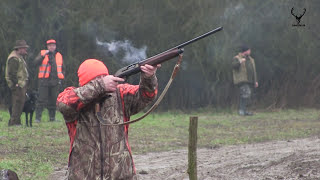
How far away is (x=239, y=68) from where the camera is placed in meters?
17.7

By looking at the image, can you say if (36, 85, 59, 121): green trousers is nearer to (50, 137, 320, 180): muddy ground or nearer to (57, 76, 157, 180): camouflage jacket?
(50, 137, 320, 180): muddy ground

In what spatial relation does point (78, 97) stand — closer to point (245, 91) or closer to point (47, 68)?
point (47, 68)

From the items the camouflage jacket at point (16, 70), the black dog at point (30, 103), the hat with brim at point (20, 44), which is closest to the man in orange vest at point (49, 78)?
the black dog at point (30, 103)

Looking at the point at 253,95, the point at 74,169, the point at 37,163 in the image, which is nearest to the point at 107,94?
the point at 74,169

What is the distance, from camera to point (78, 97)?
15.0 ft

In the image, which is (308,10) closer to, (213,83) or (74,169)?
(213,83)

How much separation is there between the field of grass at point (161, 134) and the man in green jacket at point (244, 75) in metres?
0.48

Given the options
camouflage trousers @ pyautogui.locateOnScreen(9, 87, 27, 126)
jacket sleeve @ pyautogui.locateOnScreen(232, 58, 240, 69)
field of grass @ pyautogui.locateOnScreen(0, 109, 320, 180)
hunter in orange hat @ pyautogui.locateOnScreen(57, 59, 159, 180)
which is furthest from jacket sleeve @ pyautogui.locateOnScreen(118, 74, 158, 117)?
jacket sleeve @ pyautogui.locateOnScreen(232, 58, 240, 69)

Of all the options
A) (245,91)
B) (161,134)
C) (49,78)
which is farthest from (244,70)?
(49,78)

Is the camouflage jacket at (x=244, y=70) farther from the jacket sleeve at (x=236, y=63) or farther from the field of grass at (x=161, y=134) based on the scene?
the field of grass at (x=161, y=134)

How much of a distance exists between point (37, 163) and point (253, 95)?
36.3ft

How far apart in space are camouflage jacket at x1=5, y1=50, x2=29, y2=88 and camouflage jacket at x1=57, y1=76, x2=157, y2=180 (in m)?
9.17

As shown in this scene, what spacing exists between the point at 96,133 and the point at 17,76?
9563 mm

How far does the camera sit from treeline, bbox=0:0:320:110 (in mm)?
17375
